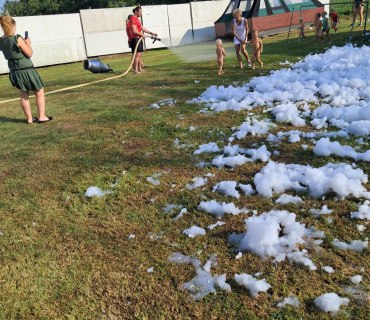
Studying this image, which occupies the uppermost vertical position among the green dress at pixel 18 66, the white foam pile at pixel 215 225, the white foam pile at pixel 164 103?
the green dress at pixel 18 66

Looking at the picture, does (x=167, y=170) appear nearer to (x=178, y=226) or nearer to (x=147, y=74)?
(x=178, y=226)

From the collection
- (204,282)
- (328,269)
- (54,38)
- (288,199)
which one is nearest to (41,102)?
(288,199)

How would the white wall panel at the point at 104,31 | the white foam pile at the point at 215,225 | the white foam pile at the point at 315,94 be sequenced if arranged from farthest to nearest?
the white wall panel at the point at 104,31, the white foam pile at the point at 315,94, the white foam pile at the point at 215,225

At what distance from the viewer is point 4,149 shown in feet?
17.8

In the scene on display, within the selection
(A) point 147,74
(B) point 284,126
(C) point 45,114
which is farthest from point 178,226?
(A) point 147,74

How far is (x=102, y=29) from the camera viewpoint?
Answer: 2427cm

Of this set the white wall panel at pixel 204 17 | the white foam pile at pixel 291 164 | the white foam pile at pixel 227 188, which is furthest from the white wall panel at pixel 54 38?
the white foam pile at pixel 227 188

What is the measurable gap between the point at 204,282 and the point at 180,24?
26.7m

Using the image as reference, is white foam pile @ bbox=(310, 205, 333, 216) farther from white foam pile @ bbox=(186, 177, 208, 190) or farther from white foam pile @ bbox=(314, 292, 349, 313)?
white foam pile @ bbox=(186, 177, 208, 190)

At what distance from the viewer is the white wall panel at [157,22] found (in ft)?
83.5

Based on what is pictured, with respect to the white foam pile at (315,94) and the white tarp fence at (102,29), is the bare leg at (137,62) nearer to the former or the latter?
the white foam pile at (315,94)

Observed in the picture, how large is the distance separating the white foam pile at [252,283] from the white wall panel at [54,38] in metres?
22.4

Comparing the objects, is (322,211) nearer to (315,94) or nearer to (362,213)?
(362,213)

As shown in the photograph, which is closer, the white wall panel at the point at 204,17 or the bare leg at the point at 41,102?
the bare leg at the point at 41,102
